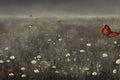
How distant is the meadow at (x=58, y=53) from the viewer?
6883mm

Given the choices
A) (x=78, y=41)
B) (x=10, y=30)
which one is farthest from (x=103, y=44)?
(x=10, y=30)

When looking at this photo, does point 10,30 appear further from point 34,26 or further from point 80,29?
point 80,29

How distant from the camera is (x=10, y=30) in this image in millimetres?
9922

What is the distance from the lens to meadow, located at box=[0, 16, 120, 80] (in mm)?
6883

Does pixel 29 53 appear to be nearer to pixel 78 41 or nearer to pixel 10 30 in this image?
pixel 78 41

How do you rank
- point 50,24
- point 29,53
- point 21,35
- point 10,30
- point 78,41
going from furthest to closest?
point 50,24
point 10,30
point 21,35
point 78,41
point 29,53

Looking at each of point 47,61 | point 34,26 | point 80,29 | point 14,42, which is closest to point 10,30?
point 34,26

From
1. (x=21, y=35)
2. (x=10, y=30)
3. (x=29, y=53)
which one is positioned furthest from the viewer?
(x=10, y=30)

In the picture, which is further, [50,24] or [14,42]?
[50,24]

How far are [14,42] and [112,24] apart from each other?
3.26 meters

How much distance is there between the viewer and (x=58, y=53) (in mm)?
7727

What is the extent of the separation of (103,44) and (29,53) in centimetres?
175

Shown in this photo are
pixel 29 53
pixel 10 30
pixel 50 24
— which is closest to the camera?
pixel 29 53

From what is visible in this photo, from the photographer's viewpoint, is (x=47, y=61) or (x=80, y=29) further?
(x=80, y=29)
